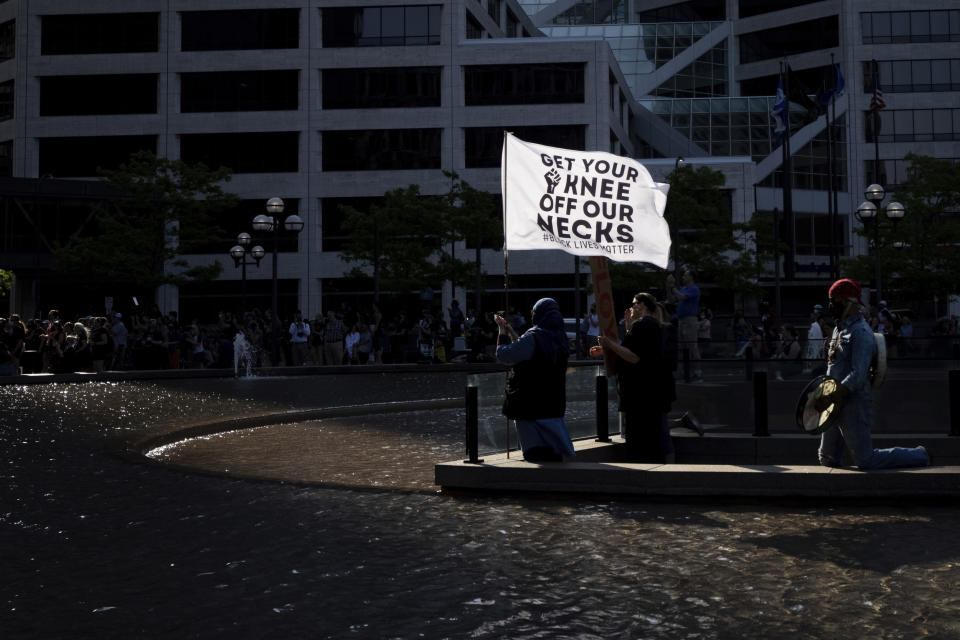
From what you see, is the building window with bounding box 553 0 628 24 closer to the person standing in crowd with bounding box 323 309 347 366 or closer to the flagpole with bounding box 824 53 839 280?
the flagpole with bounding box 824 53 839 280

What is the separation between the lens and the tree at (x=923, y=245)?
49.2m

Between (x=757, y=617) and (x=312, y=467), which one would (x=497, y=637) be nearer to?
(x=757, y=617)

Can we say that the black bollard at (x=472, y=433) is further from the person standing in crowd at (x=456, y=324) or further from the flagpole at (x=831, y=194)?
the flagpole at (x=831, y=194)

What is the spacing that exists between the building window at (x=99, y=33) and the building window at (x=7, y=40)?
1.96 metres

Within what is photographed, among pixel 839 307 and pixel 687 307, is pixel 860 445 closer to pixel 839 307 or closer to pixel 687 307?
pixel 839 307

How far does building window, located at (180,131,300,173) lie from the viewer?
2201 inches

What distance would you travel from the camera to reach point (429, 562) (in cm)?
661

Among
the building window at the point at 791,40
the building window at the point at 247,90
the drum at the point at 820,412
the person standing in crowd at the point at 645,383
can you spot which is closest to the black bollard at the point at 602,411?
the person standing in crowd at the point at 645,383

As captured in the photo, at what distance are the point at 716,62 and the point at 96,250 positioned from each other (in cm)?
4299

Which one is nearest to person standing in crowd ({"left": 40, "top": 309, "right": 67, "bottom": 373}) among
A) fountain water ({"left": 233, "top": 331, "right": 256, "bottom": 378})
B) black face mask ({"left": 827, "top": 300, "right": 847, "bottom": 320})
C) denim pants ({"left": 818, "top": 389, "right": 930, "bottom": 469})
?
fountain water ({"left": 233, "top": 331, "right": 256, "bottom": 378})

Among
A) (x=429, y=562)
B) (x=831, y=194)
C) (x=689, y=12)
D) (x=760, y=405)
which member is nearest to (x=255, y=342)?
(x=760, y=405)

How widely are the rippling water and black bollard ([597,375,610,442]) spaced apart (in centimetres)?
186

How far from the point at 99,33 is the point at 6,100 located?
5.86 metres

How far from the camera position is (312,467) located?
37.0 ft
